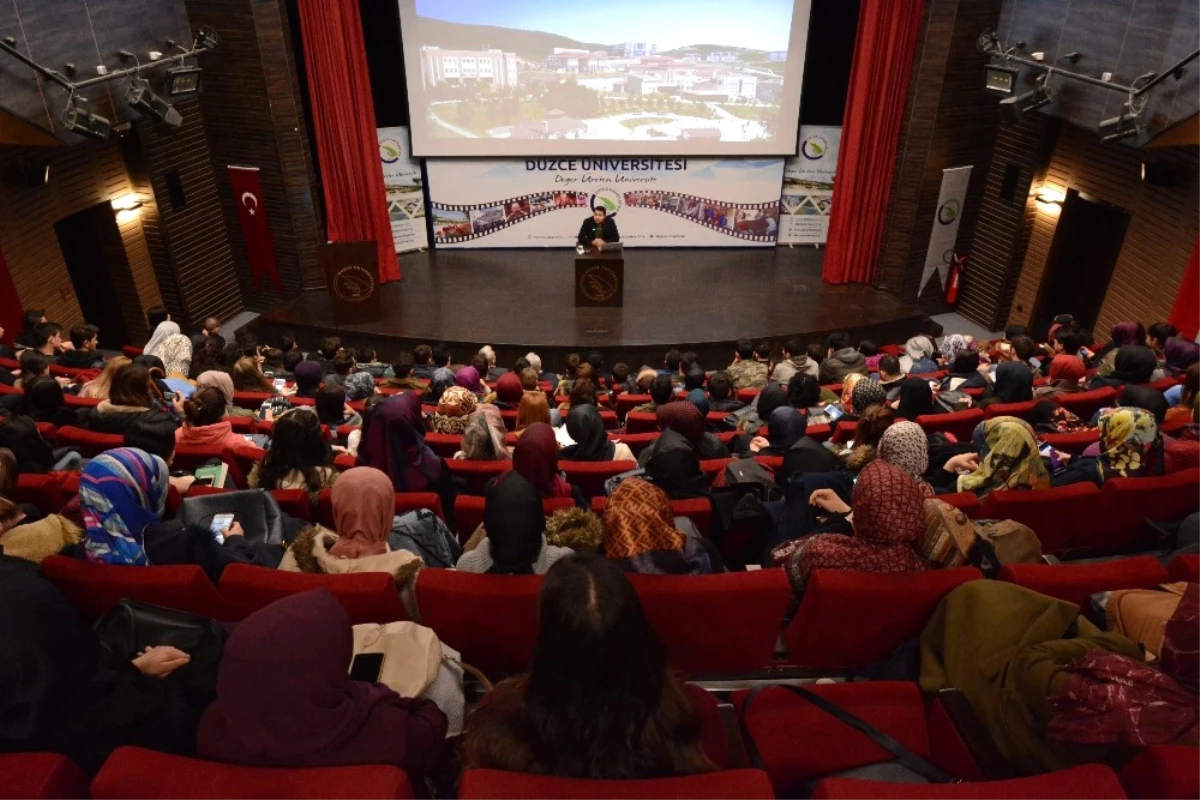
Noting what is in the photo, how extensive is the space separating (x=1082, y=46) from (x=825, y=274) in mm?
3597

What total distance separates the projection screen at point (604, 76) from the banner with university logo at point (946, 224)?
2079 mm

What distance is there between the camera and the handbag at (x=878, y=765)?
206 centimetres

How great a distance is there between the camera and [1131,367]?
4957mm

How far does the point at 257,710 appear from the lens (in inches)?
65.9

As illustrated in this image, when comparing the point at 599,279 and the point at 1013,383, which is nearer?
the point at 1013,383

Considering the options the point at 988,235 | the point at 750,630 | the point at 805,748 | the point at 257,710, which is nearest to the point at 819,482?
the point at 750,630

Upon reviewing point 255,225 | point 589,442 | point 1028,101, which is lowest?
point 255,225

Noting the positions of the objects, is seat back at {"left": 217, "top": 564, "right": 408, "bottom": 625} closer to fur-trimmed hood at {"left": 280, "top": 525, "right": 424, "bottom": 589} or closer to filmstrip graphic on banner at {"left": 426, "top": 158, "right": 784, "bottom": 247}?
fur-trimmed hood at {"left": 280, "top": 525, "right": 424, "bottom": 589}

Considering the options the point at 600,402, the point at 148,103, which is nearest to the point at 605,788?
the point at 600,402

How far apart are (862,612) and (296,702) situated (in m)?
1.69

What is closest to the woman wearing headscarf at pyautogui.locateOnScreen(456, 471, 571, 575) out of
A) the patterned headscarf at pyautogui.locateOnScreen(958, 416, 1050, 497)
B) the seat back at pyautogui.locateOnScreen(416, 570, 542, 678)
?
the seat back at pyautogui.locateOnScreen(416, 570, 542, 678)

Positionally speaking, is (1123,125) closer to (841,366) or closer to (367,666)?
(841,366)

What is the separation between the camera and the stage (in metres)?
8.10

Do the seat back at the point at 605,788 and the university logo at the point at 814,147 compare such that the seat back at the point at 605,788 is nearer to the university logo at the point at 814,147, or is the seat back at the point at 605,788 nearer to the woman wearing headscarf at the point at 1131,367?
the woman wearing headscarf at the point at 1131,367
